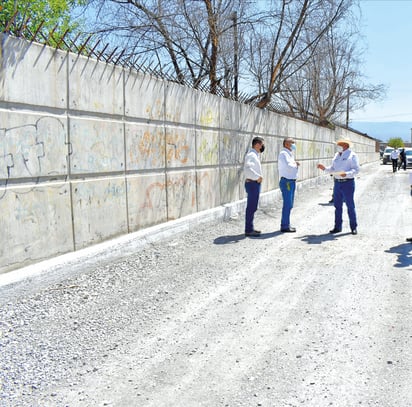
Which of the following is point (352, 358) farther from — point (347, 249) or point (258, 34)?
point (258, 34)

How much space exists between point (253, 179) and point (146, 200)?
193cm

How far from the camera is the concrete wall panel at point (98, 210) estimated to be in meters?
5.43

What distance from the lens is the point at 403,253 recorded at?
6.43m

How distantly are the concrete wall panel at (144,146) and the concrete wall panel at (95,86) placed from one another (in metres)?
0.44

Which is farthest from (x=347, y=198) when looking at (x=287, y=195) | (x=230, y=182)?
(x=230, y=182)

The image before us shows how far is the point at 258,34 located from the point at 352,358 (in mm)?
10843

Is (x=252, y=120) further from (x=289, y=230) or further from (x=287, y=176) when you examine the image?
(x=289, y=230)

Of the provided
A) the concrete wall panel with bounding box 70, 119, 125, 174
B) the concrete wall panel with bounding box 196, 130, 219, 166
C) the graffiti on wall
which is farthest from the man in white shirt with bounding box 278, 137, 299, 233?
the graffiti on wall

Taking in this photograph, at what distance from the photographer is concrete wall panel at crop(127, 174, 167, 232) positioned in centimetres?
656

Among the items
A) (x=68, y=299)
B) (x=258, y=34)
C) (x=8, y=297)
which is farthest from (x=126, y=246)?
(x=258, y=34)

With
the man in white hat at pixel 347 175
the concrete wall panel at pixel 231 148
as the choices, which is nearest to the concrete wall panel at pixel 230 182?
the concrete wall panel at pixel 231 148

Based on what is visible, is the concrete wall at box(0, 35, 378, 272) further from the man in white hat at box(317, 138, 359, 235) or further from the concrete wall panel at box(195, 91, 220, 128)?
the man in white hat at box(317, 138, 359, 235)

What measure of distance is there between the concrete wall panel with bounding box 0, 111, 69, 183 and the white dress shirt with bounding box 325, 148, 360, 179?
4750 millimetres

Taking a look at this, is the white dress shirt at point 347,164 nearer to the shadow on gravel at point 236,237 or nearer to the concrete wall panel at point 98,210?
the shadow on gravel at point 236,237
